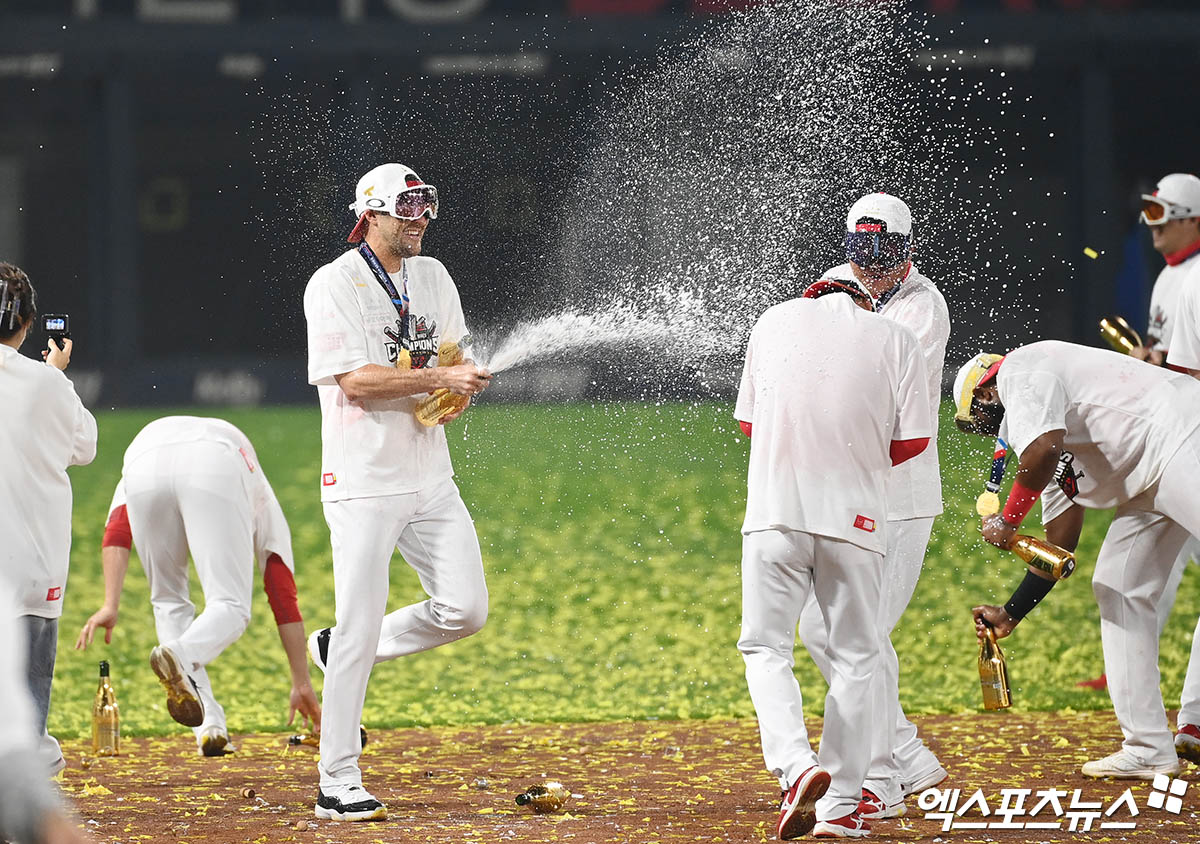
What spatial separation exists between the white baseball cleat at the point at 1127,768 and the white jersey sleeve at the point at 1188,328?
1.84 metres

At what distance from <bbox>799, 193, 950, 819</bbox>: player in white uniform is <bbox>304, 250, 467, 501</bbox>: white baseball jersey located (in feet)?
5.38

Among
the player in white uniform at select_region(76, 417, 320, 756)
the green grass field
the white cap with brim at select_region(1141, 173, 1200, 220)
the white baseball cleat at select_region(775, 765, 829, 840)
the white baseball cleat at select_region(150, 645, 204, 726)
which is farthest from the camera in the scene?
the green grass field

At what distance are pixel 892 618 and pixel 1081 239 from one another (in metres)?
16.8

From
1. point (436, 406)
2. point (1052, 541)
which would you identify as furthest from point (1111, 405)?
point (436, 406)

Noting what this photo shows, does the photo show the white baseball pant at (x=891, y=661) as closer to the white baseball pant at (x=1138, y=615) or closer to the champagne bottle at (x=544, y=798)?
the white baseball pant at (x=1138, y=615)

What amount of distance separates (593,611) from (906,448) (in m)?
6.36

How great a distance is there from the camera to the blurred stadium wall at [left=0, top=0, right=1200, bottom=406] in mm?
21422

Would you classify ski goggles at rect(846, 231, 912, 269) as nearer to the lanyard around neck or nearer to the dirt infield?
the lanyard around neck

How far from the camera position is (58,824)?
2.52 meters

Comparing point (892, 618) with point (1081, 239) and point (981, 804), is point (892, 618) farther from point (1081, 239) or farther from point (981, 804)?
point (1081, 239)

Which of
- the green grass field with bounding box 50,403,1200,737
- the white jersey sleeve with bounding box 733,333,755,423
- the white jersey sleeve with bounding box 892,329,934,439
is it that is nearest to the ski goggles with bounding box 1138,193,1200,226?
the green grass field with bounding box 50,403,1200,737

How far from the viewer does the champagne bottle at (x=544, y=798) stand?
619 cm

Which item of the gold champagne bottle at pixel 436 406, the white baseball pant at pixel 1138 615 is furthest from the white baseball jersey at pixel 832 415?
the white baseball pant at pixel 1138 615

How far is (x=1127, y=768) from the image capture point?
6590 millimetres
